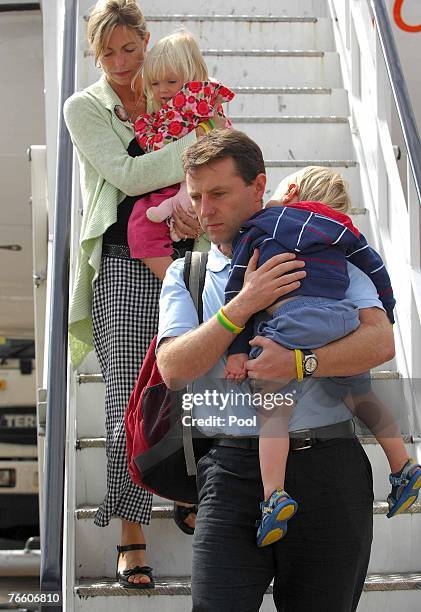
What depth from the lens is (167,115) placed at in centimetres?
320

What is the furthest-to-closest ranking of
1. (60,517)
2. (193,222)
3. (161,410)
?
(193,222) → (60,517) → (161,410)

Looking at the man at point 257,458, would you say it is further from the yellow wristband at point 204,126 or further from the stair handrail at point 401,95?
the stair handrail at point 401,95

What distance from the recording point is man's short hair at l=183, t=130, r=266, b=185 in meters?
2.30

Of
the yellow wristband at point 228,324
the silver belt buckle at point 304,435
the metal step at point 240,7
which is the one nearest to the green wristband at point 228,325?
the yellow wristband at point 228,324

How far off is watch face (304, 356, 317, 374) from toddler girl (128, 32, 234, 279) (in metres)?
1.07

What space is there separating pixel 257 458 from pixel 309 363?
24 cm

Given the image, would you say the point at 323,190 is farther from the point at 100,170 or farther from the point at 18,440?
the point at 18,440

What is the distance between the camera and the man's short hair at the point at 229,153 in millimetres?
2305

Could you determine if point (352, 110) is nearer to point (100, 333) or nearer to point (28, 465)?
point (100, 333)

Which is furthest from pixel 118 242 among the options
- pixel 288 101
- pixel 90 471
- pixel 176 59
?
pixel 288 101

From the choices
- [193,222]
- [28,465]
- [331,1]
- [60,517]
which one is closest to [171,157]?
[193,222]

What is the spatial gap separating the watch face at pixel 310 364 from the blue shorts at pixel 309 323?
0.03m

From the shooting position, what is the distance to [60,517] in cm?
278

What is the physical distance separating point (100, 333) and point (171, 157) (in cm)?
60
